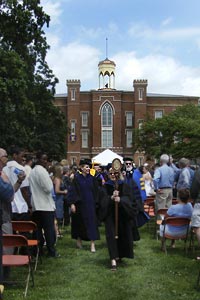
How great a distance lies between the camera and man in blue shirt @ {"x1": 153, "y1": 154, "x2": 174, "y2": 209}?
47.0 feet

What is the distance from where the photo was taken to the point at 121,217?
976 centimetres

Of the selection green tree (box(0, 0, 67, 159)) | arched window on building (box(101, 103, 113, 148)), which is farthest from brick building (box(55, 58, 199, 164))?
green tree (box(0, 0, 67, 159))

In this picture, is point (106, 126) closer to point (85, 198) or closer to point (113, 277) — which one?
point (85, 198)

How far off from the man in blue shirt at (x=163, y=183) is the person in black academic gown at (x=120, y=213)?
15.4ft

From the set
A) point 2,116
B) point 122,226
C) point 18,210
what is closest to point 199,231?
point 122,226

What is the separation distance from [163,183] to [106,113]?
221 ft

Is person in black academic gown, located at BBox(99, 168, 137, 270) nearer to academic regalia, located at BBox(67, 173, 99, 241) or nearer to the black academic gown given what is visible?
the black academic gown

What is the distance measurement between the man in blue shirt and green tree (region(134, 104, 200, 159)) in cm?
3725

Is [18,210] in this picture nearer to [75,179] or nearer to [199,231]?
[75,179]

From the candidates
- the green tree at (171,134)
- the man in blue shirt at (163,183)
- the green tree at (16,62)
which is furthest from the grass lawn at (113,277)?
the green tree at (171,134)

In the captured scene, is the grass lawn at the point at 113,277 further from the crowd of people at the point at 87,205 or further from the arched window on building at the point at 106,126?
the arched window on building at the point at 106,126

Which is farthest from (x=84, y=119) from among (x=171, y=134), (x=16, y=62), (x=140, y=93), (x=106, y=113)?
(x=16, y=62)

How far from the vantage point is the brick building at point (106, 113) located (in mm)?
80375

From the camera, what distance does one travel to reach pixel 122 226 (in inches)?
383
